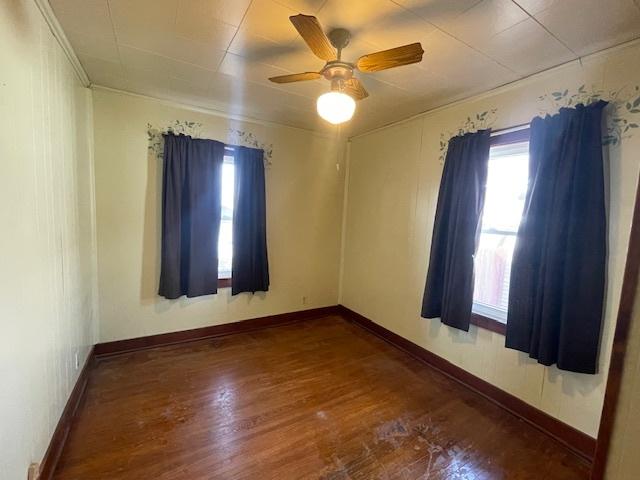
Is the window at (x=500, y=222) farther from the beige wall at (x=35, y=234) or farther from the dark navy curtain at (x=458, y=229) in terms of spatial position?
the beige wall at (x=35, y=234)

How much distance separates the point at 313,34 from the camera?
54.6 inches

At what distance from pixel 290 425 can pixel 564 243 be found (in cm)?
217

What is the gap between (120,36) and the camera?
1847 mm

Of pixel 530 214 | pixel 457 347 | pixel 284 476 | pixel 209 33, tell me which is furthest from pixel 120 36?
pixel 457 347

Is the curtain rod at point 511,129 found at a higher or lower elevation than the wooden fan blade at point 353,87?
lower

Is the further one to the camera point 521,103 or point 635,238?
point 521,103

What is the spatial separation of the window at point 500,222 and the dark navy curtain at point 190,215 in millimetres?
2584

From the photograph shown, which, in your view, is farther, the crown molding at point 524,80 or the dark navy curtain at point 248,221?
the dark navy curtain at point 248,221

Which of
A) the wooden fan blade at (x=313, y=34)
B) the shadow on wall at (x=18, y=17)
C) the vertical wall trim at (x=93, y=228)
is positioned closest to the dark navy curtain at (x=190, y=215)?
the vertical wall trim at (x=93, y=228)

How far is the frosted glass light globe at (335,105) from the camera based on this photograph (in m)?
1.70

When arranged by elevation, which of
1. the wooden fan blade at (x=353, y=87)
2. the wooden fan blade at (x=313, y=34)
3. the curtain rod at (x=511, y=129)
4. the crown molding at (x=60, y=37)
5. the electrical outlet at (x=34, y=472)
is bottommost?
the electrical outlet at (x=34, y=472)

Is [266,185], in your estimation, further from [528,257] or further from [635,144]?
[635,144]

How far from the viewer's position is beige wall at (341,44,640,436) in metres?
1.77

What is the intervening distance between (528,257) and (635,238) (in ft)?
5.65
